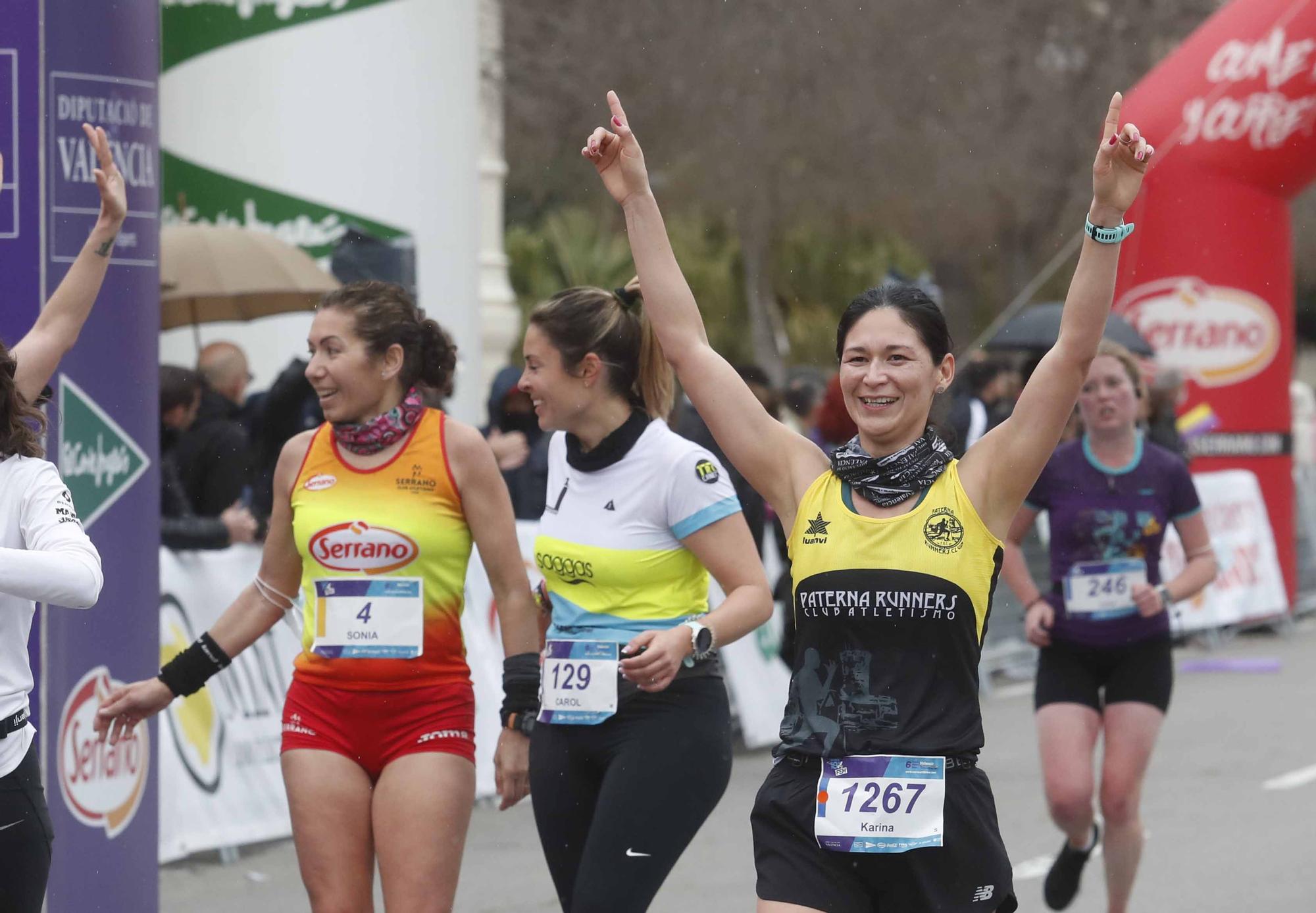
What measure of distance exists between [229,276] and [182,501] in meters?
1.92

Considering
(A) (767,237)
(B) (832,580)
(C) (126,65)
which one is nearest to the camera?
(B) (832,580)

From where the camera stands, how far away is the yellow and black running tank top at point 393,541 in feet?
14.6

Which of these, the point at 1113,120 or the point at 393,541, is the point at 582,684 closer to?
the point at 393,541

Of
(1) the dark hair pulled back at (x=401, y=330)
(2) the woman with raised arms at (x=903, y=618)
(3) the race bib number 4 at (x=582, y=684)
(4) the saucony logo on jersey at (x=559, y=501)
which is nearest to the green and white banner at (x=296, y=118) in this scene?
(1) the dark hair pulled back at (x=401, y=330)

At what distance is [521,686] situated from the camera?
4.46 m

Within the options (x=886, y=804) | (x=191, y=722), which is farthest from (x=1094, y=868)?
(x=886, y=804)

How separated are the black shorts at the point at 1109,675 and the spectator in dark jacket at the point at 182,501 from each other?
323 cm

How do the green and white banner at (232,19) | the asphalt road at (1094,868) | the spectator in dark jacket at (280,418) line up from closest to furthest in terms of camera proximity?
the asphalt road at (1094,868), the spectator in dark jacket at (280,418), the green and white banner at (232,19)

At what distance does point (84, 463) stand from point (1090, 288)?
3105mm

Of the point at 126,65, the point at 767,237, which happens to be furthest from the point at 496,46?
the point at 126,65

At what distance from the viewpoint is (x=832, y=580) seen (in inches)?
140

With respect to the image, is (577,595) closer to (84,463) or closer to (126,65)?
(84,463)

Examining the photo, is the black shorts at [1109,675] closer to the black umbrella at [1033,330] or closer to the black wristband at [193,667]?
the black wristband at [193,667]

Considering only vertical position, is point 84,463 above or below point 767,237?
below
